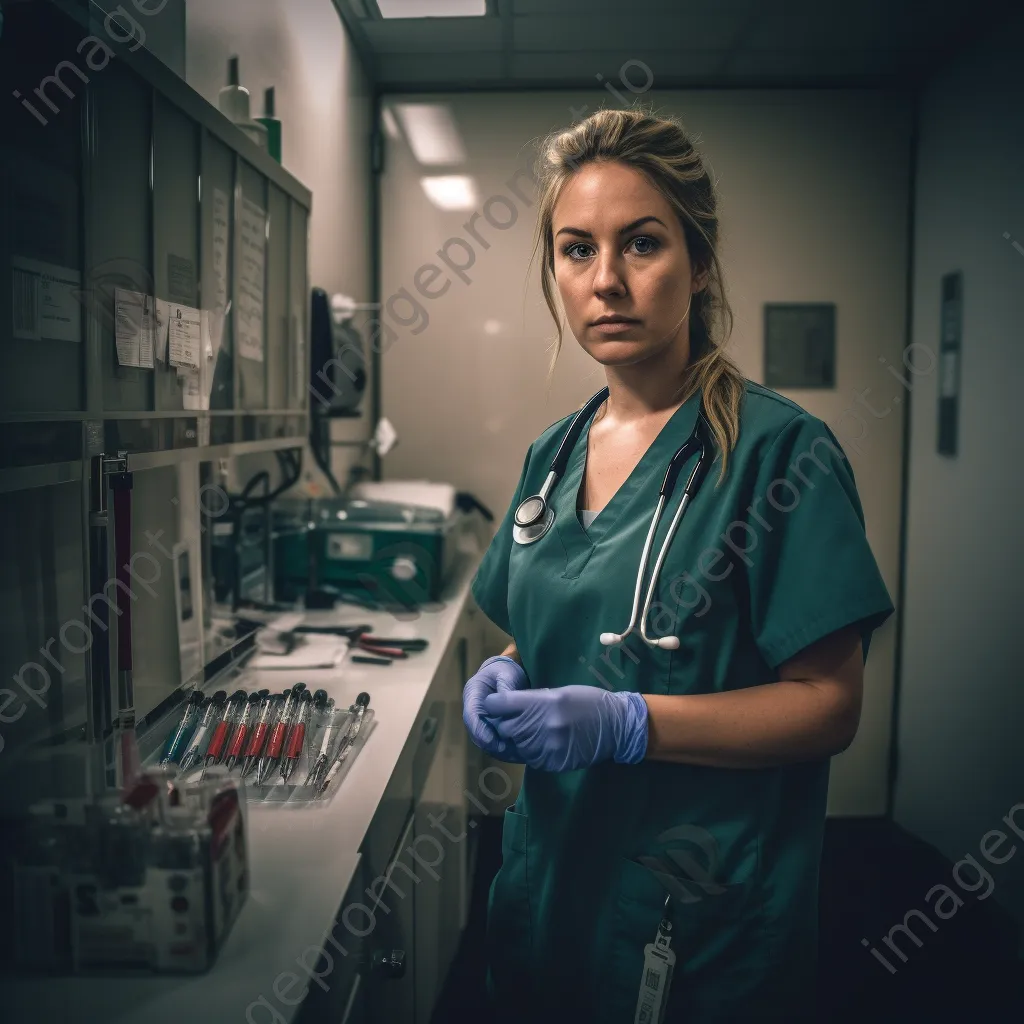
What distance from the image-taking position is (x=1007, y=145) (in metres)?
2.23

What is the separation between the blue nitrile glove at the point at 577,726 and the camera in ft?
2.91

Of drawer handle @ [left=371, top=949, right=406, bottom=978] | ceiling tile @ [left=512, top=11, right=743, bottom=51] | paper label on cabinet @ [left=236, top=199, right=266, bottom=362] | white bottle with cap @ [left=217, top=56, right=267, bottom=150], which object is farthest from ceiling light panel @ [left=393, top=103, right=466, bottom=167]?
drawer handle @ [left=371, top=949, right=406, bottom=978]

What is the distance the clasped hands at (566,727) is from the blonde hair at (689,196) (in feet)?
1.00

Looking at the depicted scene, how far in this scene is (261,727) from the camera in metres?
1.10

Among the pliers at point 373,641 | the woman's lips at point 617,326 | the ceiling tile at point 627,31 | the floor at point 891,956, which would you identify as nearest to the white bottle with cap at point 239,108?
the woman's lips at point 617,326

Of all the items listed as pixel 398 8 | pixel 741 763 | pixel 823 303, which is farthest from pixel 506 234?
pixel 741 763

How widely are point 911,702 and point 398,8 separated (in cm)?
280

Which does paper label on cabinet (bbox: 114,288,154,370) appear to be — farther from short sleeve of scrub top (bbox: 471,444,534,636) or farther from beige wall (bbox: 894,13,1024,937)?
beige wall (bbox: 894,13,1024,937)

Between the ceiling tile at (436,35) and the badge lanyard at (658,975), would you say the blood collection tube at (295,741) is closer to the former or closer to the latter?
the badge lanyard at (658,975)

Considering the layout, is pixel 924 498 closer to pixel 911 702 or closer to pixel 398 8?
pixel 911 702

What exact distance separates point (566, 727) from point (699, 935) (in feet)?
0.96

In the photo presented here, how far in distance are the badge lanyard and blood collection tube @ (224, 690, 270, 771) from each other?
0.57 meters

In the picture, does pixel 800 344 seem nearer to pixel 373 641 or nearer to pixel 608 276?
pixel 373 641

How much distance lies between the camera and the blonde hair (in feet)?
3.34
